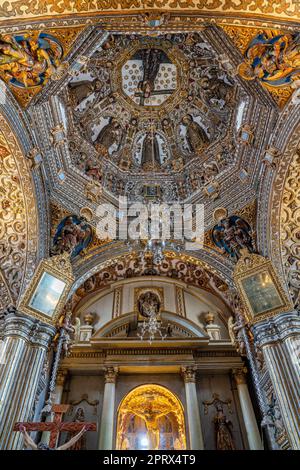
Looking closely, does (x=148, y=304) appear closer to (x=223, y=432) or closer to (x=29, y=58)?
(x=223, y=432)

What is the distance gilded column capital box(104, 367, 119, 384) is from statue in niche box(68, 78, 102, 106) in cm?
851

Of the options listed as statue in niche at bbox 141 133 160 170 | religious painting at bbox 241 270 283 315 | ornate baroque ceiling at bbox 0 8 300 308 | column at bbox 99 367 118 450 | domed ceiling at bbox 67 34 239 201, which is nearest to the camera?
ornate baroque ceiling at bbox 0 8 300 308

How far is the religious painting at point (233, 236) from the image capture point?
991 cm

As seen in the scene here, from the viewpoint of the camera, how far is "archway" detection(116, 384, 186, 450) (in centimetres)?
984

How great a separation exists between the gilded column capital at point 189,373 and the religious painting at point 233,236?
3777 millimetres

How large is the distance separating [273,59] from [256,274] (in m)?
5.22

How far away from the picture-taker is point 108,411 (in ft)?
31.4

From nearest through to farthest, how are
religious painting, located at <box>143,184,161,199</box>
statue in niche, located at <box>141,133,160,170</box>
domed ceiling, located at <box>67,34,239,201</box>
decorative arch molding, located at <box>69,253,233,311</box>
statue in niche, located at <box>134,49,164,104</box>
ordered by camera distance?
domed ceiling, located at <box>67,34,239,201</box>
statue in niche, located at <box>134,49,164,104</box>
decorative arch molding, located at <box>69,253,233,311</box>
religious painting, located at <box>143,184,161,199</box>
statue in niche, located at <box>141,133,160,170</box>

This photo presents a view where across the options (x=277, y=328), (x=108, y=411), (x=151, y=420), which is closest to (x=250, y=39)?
(x=277, y=328)

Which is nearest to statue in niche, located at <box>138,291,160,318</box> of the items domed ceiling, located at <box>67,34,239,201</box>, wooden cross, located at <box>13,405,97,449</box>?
domed ceiling, located at <box>67,34,239,201</box>

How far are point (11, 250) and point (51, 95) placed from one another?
4.30m

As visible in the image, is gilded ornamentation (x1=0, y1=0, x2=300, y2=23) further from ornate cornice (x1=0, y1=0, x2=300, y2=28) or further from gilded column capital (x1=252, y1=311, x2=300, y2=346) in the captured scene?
gilded column capital (x1=252, y1=311, x2=300, y2=346)

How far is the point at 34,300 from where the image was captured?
8.13 meters

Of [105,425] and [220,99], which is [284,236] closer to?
[220,99]
